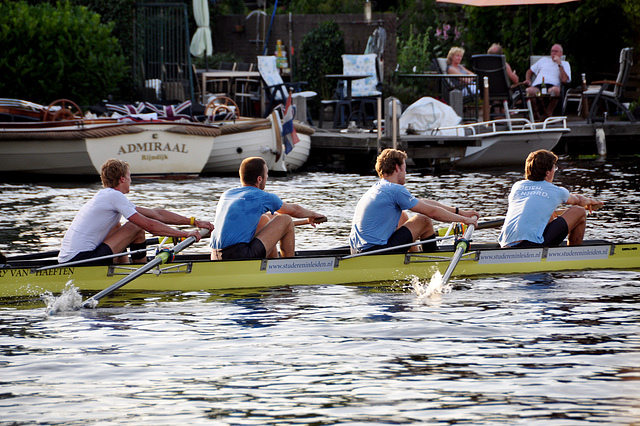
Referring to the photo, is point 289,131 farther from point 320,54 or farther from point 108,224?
point 108,224

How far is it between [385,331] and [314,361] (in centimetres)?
97

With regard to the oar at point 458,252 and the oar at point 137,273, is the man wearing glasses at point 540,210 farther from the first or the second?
the oar at point 137,273

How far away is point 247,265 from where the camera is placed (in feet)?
29.5

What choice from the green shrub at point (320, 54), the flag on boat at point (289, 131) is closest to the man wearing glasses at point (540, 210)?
the flag on boat at point (289, 131)

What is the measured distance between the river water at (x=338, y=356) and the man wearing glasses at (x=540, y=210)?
37 centimetres

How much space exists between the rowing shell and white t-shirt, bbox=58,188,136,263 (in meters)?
0.19

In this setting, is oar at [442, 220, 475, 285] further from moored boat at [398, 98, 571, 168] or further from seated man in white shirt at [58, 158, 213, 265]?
moored boat at [398, 98, 571, 168]

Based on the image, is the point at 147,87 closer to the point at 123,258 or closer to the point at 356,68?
the point at 356,68

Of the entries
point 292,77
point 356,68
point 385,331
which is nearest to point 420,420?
point 385,331

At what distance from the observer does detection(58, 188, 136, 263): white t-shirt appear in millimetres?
8773

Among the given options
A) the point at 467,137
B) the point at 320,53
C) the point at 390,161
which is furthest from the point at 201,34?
the point at 390,161

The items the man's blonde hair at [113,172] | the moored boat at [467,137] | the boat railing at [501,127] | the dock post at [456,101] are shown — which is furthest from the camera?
the dock post at [456,101]

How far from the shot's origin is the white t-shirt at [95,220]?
8.77 metres

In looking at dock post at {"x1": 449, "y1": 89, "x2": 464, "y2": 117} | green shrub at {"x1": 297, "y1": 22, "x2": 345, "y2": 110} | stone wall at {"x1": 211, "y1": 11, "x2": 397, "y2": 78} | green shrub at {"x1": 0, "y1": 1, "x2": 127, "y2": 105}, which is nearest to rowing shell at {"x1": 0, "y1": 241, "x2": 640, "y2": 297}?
dock post at {"x1": 449, "y1": 89, "x2": 464, "y2": 117}
